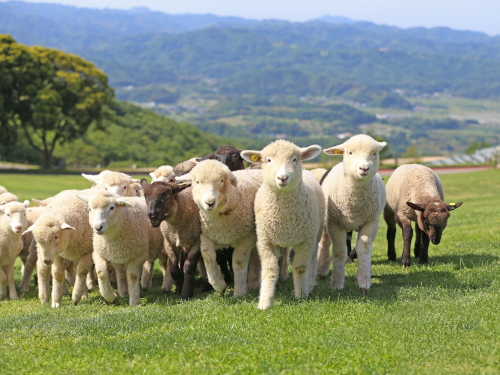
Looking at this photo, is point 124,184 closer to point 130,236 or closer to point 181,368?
point 130,236

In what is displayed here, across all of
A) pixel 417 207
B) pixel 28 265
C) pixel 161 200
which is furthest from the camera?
pixel 28 265

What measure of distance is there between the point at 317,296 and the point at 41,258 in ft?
16.2

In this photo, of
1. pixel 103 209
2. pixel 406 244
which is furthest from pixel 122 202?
pixel 406 244

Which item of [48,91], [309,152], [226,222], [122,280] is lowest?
[122,280]

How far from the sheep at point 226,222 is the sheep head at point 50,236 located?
7.59ft

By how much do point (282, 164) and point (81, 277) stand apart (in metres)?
4.24

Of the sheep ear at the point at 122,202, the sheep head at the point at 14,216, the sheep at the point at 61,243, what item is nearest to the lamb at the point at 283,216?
the sheep ear at the point at 122,202

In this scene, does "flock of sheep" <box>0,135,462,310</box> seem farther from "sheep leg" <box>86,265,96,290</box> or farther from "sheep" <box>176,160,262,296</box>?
"sheep leg" <box>86,265,96,290</box>

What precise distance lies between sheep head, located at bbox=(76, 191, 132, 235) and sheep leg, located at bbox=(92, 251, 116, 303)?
64 cm

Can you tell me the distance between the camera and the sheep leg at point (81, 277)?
8.43 m

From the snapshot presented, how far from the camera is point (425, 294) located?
22.7 ft

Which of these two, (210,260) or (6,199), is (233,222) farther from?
(6,199)

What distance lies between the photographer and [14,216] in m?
9.32

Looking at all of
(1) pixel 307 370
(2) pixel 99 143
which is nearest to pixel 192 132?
(2) pixel 99 143
